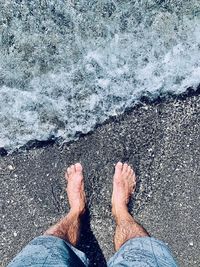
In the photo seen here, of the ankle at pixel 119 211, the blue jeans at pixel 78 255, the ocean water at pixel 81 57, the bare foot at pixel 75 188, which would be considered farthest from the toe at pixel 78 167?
the blue jeans at pixel 78 255

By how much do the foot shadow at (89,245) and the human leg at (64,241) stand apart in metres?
0.05

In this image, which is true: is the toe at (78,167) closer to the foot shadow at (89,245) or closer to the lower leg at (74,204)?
the lower leg at (74,204)

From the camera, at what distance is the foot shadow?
108 inches

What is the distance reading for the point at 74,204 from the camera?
2.71m

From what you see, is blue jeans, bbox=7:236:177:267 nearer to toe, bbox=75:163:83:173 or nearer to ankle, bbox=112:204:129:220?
ankle, bbox=112:204:129:220

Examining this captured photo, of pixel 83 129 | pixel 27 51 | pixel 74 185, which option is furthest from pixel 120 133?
pixel 27 51

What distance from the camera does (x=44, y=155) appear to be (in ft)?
8.80

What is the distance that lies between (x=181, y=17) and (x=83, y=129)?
1.01 m

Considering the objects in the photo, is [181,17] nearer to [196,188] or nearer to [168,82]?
[168,82]

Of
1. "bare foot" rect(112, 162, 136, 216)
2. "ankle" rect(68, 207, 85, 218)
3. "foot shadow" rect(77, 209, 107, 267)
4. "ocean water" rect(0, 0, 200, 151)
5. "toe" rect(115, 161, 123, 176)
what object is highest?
"ocean water" rect(0, 0, 200, 151)

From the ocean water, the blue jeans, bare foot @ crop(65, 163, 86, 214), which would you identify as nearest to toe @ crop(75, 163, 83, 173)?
bare foot @ crop(65, 163, 86, 214)

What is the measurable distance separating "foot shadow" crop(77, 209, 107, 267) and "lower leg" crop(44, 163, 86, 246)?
0.05 meters

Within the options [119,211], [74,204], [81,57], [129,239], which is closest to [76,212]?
[74,204]

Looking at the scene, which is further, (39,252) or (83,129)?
(83,129)
